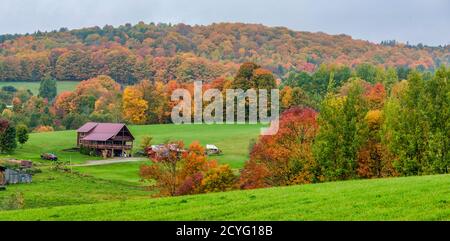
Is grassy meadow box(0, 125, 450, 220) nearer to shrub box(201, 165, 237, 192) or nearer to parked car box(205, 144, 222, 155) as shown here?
shrub box(201, 165, 237, 192)

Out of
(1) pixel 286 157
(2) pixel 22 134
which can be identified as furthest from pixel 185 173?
(2) pixel 22 134

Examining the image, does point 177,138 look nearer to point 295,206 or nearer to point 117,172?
point 117,172

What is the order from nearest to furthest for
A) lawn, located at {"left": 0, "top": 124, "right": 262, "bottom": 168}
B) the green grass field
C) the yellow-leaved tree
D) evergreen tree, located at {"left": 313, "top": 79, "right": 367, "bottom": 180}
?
evergreen tree, located at {"left": 313, "top": 79, "right": 367, "bottom": 180} → lawn, located at {"left": 0, "top": 124, "right": 262, "bottom": 168} → the yellow-leaved tree → the green grass field

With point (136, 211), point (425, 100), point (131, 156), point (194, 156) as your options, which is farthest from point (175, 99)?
point (136, 211)

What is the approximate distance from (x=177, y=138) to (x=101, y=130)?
10.0 m

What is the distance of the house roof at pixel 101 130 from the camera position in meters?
80.6

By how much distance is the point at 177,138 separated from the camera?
3420 inches

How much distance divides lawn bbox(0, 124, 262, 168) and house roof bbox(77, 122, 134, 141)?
2580 mm

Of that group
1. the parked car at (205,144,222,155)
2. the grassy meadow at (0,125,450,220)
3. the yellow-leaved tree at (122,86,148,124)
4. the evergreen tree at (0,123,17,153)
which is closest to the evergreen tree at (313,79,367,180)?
the grassy meadow at (0,125,450,220)

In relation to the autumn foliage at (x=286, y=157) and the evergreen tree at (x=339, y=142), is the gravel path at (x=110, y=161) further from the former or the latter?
the evergreen tree at (x=339, y=142)

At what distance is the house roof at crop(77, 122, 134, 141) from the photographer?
8062 centimetres

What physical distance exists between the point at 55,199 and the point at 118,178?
13607 mm

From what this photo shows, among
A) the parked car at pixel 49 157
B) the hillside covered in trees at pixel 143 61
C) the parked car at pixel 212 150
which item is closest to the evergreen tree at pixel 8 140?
the parked car at pixel 49 157
